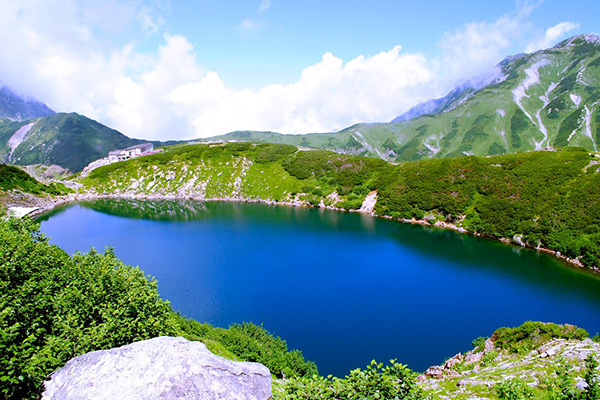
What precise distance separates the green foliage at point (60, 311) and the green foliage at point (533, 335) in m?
23.8

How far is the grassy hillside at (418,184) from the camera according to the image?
6164 centimetres

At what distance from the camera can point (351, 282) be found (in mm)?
44375

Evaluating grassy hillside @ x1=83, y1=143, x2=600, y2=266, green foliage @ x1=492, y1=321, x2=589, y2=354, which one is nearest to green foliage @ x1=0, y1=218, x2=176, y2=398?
green foliage @ x1=492, y1=321, x2=589, y2=354

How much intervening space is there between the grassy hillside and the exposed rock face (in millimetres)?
64613

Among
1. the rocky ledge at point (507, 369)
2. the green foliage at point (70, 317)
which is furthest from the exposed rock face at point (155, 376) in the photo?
the rocky ledge at point (507, 369)

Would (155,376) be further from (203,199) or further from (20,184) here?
(20,184)

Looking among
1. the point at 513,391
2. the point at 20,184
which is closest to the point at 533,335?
the point at 513,391

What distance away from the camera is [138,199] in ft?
385

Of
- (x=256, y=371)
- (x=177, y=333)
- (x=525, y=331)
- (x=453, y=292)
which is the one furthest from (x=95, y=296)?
(x=453, y=292)

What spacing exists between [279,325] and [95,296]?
19.7 metres

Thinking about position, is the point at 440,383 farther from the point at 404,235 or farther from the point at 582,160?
the point at 582,160

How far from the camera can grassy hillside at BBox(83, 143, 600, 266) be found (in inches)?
2427

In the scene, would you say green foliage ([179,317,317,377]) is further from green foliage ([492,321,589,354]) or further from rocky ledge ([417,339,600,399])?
green foliage ([492,321,589,354])

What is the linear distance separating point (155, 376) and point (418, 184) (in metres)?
91.1
